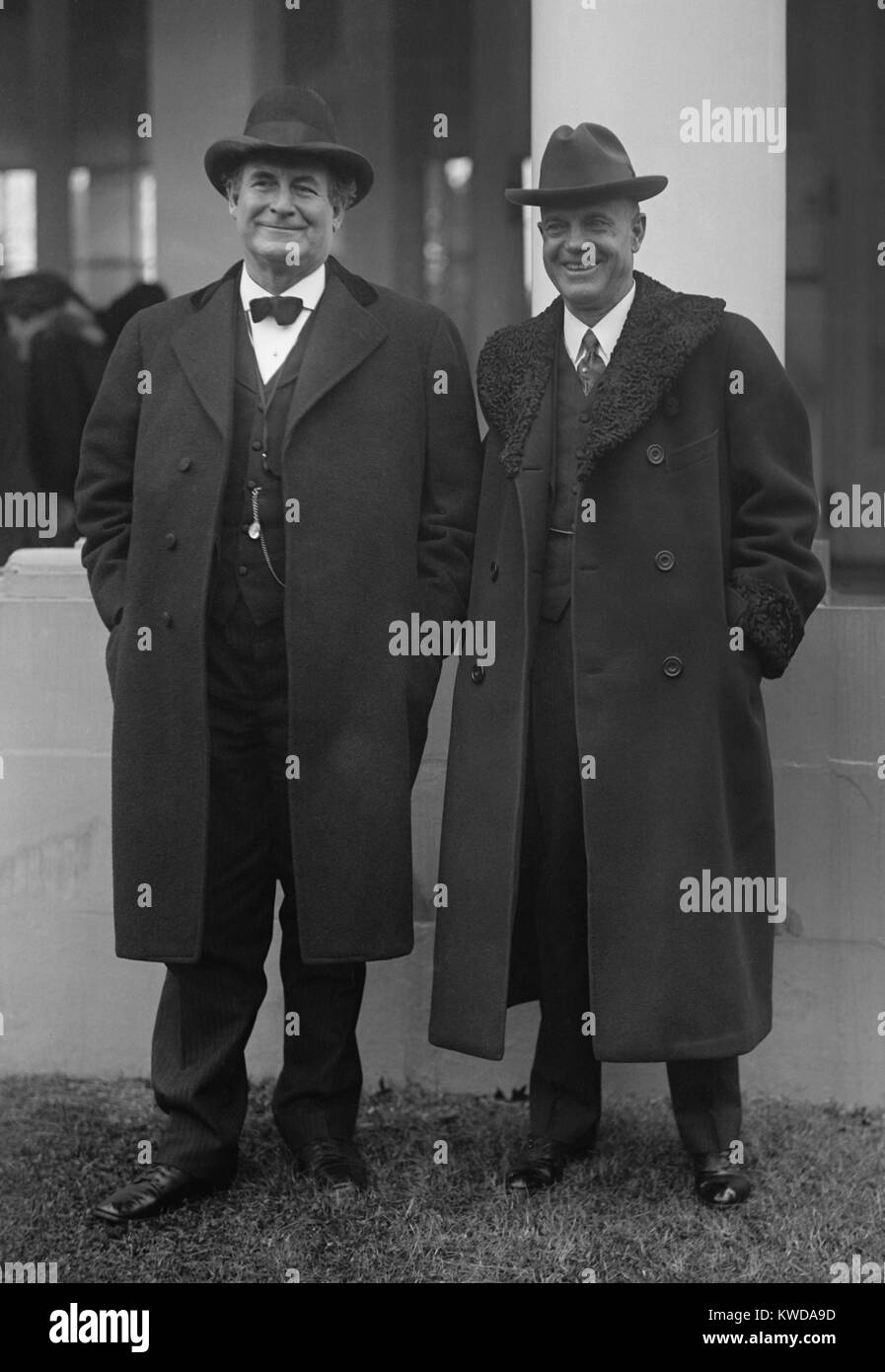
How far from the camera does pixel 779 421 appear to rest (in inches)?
152

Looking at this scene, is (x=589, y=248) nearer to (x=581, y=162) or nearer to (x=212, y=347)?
(x=581, y=162)

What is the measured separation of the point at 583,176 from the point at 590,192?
6 cm

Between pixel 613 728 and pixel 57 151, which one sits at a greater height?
pixel 57 151

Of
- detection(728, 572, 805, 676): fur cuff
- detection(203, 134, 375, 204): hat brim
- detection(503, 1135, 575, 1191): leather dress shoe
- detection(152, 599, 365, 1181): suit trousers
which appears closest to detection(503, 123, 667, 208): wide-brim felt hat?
detection(203, 134, 375, 204): hat brim

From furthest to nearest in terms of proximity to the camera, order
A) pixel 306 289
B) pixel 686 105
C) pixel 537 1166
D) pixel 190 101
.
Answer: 1. pixel 190 101
2. pixel 686 105
3. pixel 537 1166
4. pixel 306 289

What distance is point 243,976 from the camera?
13.4 ft

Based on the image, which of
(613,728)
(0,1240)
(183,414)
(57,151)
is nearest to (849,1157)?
(613,728)

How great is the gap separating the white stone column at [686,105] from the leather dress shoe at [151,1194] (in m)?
2.31

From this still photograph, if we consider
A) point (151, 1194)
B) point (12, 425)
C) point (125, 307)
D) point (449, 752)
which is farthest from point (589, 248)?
point (125, 307)

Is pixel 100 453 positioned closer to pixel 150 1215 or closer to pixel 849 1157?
pixel 150 1215

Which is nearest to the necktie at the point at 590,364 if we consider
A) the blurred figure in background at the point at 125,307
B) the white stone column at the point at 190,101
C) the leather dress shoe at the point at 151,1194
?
the leather dress shoe at the point at 151,1194

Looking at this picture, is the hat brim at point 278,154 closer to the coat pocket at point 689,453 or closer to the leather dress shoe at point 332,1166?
the coat pocket at point 689,453

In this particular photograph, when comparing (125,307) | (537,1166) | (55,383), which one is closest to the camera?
(537,1166)

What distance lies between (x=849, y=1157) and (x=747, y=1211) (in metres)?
0.48
